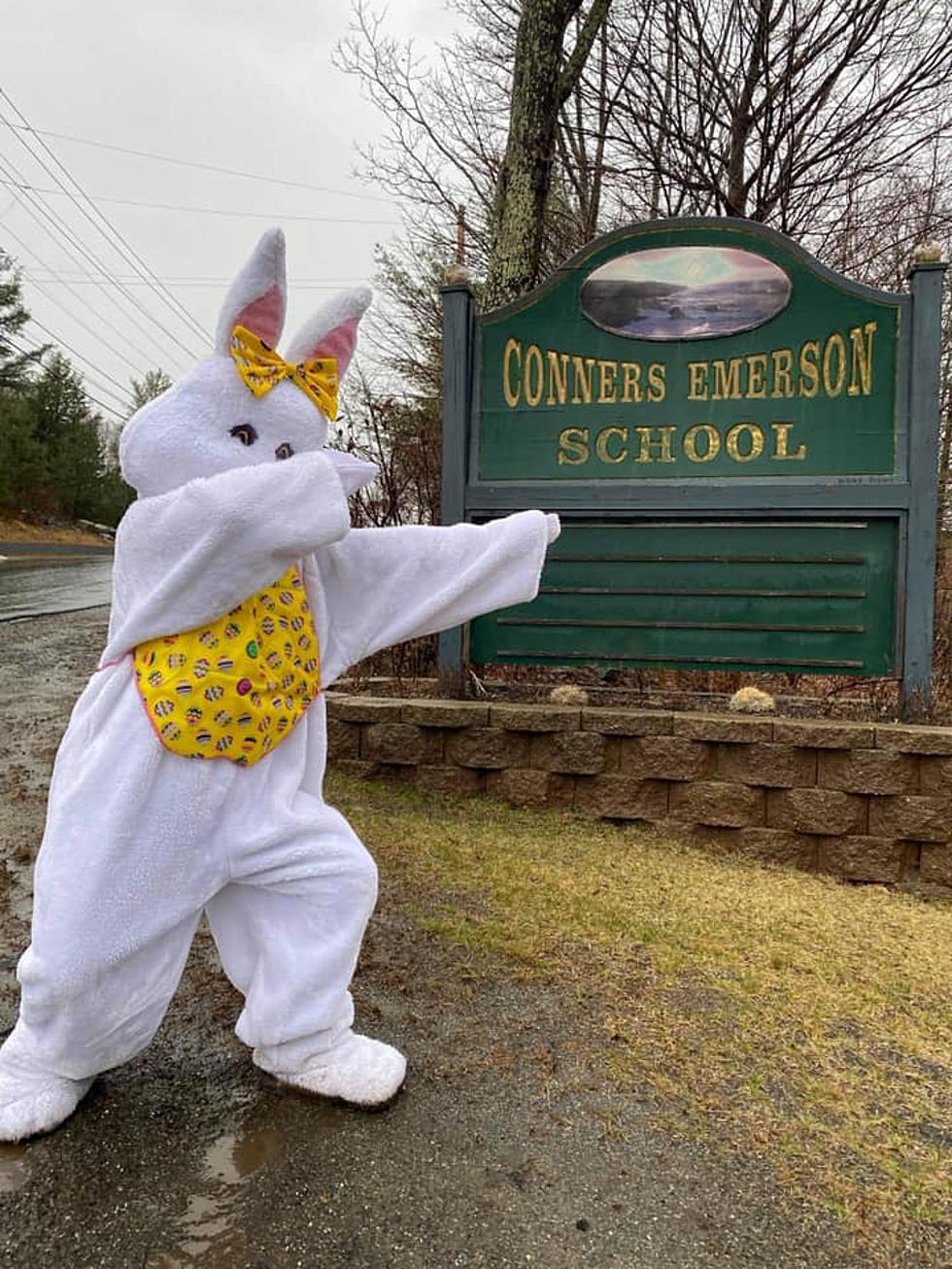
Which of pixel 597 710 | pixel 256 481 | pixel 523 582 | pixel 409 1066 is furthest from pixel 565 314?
pixel 409 1066

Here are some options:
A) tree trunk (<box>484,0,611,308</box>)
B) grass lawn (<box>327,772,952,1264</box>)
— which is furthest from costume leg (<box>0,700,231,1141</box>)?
tree trunk (<box>484,0,611,308</box>)

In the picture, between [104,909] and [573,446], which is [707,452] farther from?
[104,909]

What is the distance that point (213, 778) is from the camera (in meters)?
1.81

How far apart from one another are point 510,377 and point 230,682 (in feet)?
10.2

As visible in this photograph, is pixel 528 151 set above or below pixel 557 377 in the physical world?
above

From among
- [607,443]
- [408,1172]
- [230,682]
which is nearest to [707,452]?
[607,443]

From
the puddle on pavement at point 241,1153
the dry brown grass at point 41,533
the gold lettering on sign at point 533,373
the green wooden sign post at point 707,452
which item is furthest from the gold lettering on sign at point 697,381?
the dry brown grass at point 41,533

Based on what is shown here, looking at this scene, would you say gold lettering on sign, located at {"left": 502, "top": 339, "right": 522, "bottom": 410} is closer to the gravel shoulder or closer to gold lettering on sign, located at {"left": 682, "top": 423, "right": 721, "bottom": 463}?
gold lettering on sign, located at {"left": 682, "top": 423, "right": 721, "bottom": 463}

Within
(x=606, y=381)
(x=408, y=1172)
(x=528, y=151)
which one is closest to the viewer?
(x=408, y=1172)

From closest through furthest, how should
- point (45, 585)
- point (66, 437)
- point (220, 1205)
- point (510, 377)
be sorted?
point (220, 1205) < point (510, 377) < point (45, 585) < point (66, 437)

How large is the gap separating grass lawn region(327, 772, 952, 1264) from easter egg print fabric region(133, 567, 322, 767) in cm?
113

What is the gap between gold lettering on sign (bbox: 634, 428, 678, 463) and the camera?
4367 mm

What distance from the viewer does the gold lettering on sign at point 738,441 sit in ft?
14.0

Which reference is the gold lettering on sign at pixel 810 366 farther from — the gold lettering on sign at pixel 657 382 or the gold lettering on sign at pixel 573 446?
the gold lettering on sign at pixel 573 446
